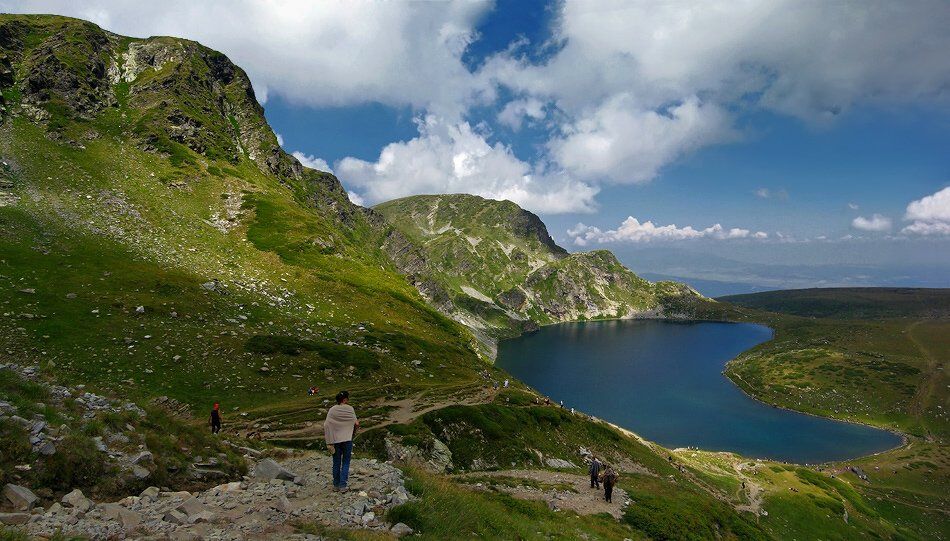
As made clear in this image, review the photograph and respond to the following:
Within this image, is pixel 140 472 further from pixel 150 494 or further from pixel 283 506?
pixel 283 506

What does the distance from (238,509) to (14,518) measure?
15.5 feet

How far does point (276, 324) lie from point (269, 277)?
2173 centimetres

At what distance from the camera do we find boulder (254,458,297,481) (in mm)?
15678

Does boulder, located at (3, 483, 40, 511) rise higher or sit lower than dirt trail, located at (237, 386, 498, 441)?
higher

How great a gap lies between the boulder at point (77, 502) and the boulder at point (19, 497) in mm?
516

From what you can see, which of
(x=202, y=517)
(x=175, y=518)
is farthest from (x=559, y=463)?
(x=175, y=518)

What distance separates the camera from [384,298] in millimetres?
99875

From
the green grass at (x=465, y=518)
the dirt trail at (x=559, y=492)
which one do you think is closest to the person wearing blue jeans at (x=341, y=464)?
the green grass at (x=465, y=518)

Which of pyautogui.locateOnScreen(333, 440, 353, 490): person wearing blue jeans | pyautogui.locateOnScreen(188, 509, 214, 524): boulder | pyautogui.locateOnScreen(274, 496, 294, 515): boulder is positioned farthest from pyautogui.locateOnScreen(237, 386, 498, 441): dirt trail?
pyautogui.locateOnScreen(188, 509, 214, 524): boulder

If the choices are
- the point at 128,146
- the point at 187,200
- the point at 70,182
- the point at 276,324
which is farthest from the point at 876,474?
the point at 128,146

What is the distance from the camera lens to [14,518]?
8.91 meters

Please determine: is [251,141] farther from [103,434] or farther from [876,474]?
[876,474]

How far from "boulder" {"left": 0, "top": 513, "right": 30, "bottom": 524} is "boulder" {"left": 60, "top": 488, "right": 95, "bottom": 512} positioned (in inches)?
44.5

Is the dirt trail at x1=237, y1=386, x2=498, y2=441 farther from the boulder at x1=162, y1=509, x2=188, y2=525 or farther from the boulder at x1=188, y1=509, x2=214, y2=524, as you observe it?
the boulder at x1=162, y1=509, x2=188, y2=525
